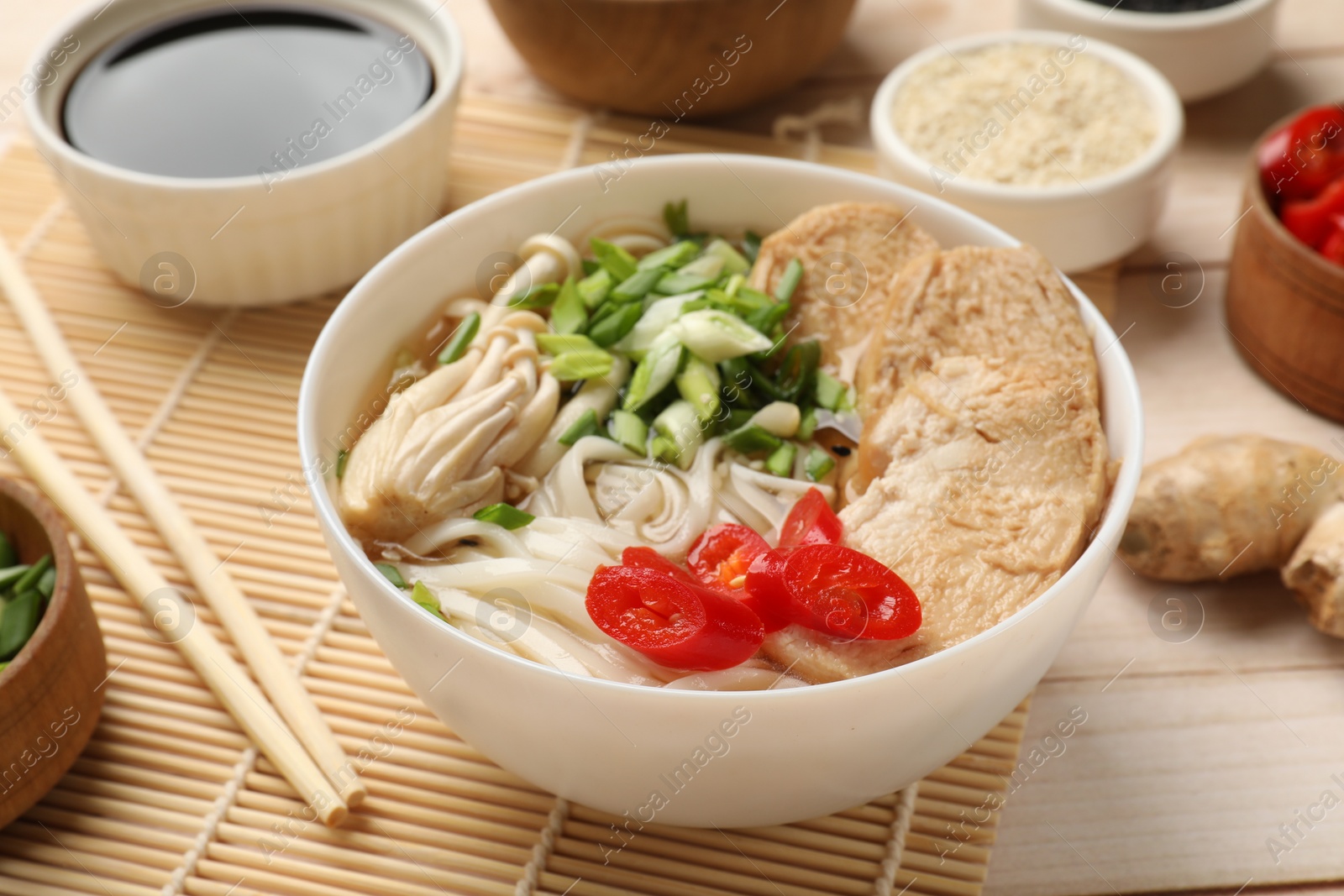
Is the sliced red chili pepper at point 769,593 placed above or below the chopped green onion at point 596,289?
below

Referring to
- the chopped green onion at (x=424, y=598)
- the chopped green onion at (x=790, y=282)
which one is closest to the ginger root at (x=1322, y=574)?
the chopped green onion at (x=790, y=282)

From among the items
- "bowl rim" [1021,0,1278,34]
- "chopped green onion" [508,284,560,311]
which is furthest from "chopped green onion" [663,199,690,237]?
"bowl rim" [1021,0,1278,34]

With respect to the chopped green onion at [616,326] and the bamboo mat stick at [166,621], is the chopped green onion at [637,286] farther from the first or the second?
the bamboo mat stick at [166,621]

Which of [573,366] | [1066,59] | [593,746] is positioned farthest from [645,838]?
[1066,59]

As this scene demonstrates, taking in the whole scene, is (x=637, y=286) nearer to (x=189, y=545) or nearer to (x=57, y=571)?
(x=189, y=545)

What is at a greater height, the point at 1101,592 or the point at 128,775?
the point at 128,775

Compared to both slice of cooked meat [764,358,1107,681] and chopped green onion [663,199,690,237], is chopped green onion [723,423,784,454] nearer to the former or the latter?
slice of cooked meat [764,358,1107,681]

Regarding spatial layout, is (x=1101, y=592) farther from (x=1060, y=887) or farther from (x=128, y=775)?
(x=128, y=775)
